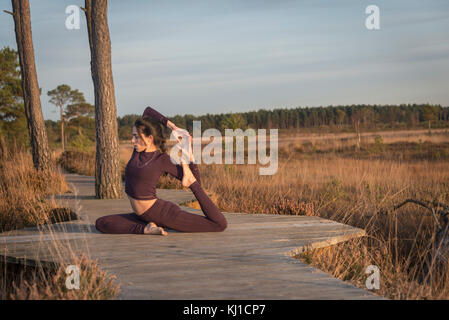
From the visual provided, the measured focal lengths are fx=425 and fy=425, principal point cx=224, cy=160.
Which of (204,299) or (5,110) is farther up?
(5,110)

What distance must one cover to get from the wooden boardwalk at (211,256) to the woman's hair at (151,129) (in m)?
1.05

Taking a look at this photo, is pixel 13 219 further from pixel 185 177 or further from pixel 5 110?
pixel 5 110

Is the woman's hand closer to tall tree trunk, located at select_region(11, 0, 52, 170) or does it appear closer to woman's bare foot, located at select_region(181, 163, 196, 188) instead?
woman's bare foot, located at select_region(181, 163, 196, 188)

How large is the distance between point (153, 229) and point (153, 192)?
0.41m

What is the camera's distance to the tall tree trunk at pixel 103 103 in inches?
291

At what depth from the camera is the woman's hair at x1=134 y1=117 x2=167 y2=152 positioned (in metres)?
4.67

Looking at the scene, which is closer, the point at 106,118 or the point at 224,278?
the point at 224,278

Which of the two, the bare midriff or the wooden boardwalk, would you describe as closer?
the wooden boardwalk

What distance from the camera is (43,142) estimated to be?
10508 millimetres

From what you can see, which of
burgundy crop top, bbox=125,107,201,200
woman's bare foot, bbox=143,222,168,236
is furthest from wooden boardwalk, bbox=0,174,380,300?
burgundy crop top, bbox=125,107,201,200

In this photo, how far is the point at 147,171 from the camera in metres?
4.61

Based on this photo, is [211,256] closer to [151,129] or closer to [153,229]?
[153,229]
